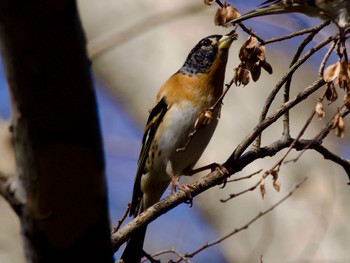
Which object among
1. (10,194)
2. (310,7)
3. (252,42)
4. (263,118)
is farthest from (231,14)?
(10,194)

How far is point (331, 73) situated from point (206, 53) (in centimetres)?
154

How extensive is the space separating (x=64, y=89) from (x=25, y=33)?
0.34 feet

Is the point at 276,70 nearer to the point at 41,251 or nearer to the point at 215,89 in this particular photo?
the point at 215,89

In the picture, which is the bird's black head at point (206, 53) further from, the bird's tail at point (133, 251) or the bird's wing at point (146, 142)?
the bird's tail at point (133, 251)

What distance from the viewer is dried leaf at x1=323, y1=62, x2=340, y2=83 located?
1964 mm

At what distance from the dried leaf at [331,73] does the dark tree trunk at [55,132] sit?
973 millimetres

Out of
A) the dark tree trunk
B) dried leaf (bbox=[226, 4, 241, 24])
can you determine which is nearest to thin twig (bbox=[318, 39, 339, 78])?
dried leaf (bbox=[226, 4, 241, 24])

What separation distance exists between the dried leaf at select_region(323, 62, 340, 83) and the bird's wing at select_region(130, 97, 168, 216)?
148cm

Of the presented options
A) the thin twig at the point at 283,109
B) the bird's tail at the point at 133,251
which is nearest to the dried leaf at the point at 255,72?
the thin twig at the point at 283,109

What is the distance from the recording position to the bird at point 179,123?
327 cm

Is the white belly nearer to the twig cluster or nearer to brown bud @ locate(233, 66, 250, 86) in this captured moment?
the twig cluster

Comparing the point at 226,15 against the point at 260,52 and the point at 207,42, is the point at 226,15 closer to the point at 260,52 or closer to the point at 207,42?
the point at 260,52

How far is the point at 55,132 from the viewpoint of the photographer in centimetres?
109

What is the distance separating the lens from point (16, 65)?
3.43 feet
